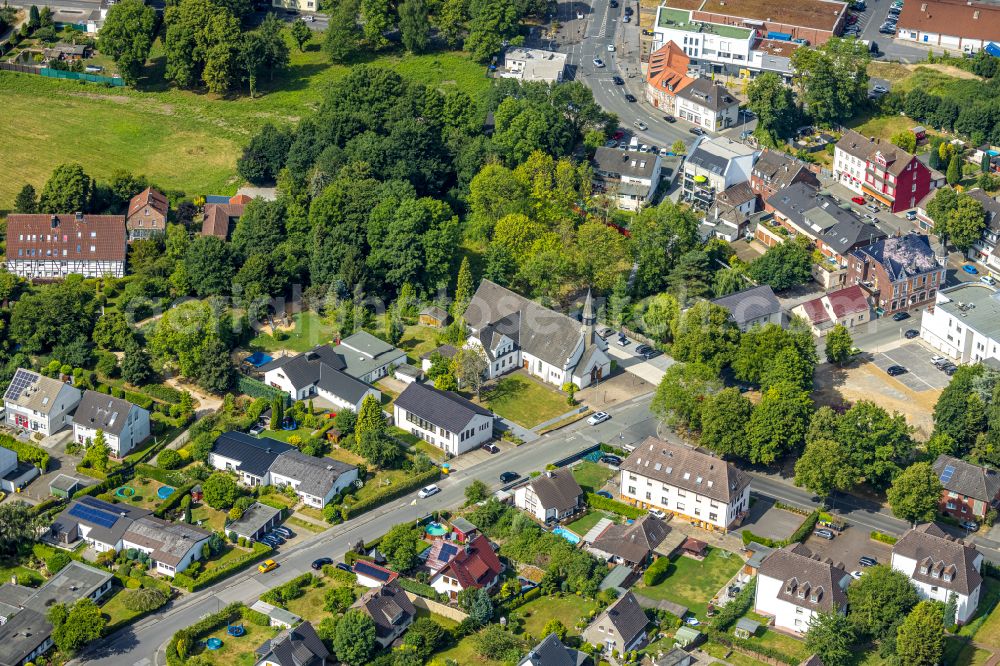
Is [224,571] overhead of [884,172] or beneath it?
beneath

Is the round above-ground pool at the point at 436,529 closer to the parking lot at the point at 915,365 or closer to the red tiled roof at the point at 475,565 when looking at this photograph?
the red tiled roof at the point at 475,565

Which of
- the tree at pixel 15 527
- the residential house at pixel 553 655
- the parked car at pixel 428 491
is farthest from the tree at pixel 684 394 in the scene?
the tree at pixel 15 527

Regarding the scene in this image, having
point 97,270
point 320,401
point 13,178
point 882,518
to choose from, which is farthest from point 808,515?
point 13,178

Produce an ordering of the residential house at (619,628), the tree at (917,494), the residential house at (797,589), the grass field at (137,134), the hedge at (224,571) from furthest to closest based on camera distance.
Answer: the grass field at (137,134)
the tree at (917,494)
the hedge at (224,571)
the residential house at (797,589)
the residential house at (619,628)

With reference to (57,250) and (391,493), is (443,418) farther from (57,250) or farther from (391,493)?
(57,250)

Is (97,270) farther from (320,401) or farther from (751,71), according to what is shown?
(751,71)

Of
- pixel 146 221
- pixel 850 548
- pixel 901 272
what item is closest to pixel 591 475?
pixel 850 548
